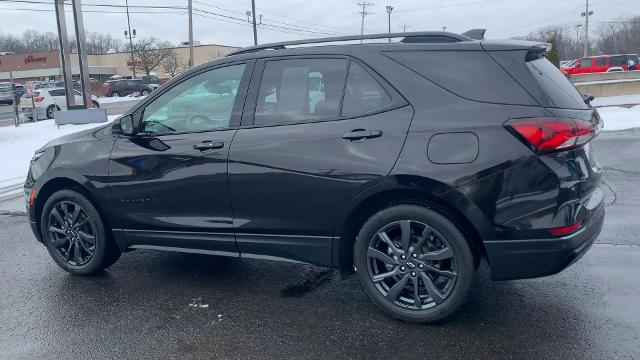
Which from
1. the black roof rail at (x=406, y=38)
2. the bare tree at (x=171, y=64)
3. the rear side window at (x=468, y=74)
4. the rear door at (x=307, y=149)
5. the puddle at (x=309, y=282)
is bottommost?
the puddle at (x=309, y=282)

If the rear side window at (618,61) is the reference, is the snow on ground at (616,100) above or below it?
below

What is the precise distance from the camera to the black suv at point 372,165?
316 centimetres

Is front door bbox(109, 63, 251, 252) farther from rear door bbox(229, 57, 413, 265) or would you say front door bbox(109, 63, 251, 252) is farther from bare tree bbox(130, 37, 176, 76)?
bare tree bbox(130, 37, 176, 76)

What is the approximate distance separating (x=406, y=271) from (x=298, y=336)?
0.80 meters

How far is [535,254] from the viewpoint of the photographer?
3170 mm

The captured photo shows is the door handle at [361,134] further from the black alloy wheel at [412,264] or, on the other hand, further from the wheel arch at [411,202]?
the black alloy wheel at [412,264]

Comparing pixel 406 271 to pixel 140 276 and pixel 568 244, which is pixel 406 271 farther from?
pixel 140 276

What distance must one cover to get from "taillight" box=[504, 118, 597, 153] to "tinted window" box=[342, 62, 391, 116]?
811mm

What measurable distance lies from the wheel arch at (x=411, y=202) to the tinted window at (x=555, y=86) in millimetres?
805

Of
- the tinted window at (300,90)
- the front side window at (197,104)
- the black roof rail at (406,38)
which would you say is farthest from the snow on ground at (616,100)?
the front side window at (197,104)

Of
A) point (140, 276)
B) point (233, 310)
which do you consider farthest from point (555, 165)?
point (140, 276)

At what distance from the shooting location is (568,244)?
10.3 ft

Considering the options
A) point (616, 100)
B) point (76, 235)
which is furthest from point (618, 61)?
point (76, 235)

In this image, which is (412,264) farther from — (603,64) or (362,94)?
(603,64)
